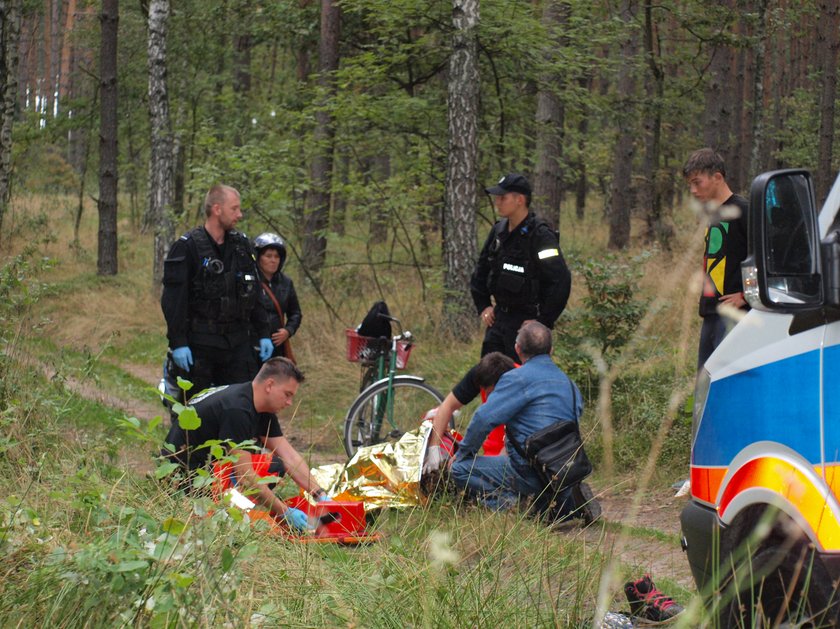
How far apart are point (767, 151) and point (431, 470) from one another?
1243 inches

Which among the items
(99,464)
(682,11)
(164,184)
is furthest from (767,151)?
(99,464)

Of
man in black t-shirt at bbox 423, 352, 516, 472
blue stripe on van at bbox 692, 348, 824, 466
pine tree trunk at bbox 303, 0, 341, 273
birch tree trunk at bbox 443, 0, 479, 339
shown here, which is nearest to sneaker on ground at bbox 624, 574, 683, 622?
blue stripe on van at bbox 692, 348, 824, 466

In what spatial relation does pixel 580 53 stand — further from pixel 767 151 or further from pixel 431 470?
pixel 767 151

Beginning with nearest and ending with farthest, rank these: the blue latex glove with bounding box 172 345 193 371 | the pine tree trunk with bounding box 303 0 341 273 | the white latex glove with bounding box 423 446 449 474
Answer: the white latex glove with bounding box 423 446 449 474, the blue latex glove with bounding box 172 345 193 371, the pine tree trunk with bounding box 303 0 341 273

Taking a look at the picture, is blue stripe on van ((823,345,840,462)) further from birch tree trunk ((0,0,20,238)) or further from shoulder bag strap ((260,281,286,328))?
birch tree trunk ((0,0,20,238))

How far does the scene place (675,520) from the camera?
6.44 m

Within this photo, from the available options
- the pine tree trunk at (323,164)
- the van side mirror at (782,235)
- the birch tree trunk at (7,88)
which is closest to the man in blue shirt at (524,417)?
the van side mirror at (782,235)

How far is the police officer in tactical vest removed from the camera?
7.11 m

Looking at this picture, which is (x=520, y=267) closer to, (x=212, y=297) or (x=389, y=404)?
(x=389, y=404)

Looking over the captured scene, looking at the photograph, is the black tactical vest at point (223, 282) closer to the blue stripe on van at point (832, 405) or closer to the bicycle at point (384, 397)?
the bicycle at point (384, 397)

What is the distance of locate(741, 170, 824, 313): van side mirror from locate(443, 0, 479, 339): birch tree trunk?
8119 mm

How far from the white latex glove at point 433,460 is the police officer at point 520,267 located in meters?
1.24

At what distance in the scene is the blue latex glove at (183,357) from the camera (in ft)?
23.2

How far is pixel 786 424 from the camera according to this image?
2881 millimetres
